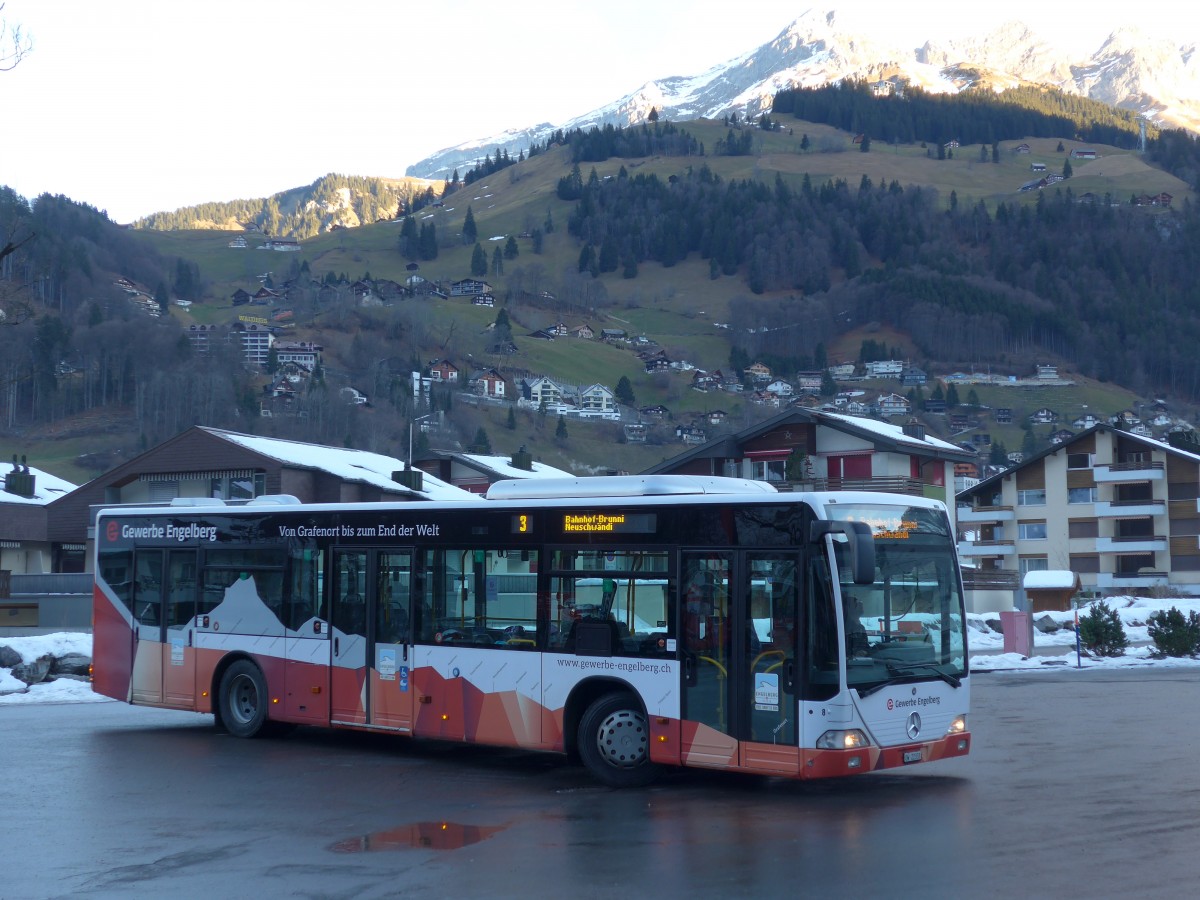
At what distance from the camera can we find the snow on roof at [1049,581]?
2367 inches

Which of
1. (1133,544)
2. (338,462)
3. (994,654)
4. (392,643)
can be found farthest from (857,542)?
(1133,544)

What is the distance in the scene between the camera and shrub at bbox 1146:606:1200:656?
30.6m

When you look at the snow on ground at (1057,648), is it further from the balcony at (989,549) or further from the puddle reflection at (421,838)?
the balcony at (989,549)

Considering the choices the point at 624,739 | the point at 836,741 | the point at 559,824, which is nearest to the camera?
the point at 559,824

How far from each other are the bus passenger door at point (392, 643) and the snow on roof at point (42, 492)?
198 ft

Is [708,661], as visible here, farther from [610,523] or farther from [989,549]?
[989,549]

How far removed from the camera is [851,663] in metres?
11.1

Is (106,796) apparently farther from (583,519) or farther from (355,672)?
(583,519)

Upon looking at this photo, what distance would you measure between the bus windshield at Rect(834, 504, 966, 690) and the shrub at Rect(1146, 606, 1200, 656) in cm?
2074

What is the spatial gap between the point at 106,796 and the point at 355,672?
10.5ft

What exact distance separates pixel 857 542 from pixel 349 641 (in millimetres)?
6419

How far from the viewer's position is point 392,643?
14.3 meters

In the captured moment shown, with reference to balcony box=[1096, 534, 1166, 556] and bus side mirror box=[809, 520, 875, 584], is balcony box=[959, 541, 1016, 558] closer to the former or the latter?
balcony box=[1096, 534, 1166, 556]

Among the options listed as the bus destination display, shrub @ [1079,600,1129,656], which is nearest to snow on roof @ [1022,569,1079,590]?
shrub @ [1079,600,1129,656]
